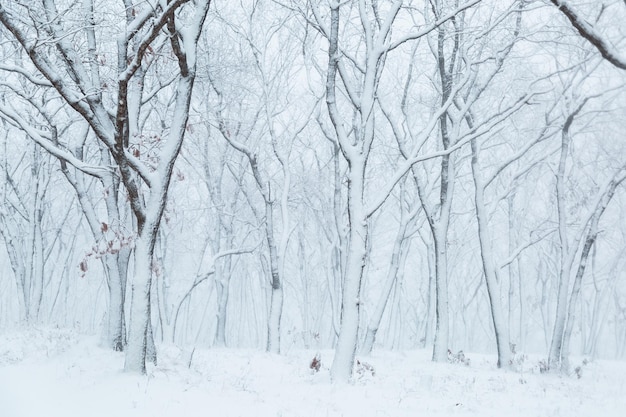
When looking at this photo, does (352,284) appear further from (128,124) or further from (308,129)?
(308,129)

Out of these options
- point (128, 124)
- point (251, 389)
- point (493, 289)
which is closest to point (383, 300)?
point (493, 289)

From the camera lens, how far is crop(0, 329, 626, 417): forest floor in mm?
6164

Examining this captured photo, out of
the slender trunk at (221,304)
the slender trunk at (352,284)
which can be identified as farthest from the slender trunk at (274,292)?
the slender trunk at (352,284)

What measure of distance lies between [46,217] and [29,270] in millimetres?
7864

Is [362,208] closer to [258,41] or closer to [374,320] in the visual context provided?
[374,320]

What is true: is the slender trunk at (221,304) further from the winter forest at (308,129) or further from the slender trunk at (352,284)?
the slender trunk at (352,284)

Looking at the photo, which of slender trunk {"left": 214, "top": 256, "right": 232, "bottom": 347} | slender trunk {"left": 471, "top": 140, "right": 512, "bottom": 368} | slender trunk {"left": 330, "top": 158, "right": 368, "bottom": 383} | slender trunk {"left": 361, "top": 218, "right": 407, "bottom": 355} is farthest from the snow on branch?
slender trunk {"left": 214, "top": 256, "right": 232, "bottom": 347}

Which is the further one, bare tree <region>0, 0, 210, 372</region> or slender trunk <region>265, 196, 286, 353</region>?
slender trunk <region>265, 196, 286, 353</region>

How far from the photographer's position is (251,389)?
764cm

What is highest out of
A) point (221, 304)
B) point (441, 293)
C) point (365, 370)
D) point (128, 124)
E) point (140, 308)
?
point (128, 124)

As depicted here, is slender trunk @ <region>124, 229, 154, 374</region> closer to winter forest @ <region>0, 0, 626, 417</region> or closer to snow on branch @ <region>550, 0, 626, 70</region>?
winter forest @ <region>0, 0, 626, 417</region>

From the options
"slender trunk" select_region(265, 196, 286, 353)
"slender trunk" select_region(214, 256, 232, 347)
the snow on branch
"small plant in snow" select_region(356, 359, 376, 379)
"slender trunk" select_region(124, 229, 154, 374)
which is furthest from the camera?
"slender trunk" select_region(214, 256, 232, 347)

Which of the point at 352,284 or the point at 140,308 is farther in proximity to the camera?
the point at 352,284

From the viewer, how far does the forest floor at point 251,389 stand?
20.2 feet
